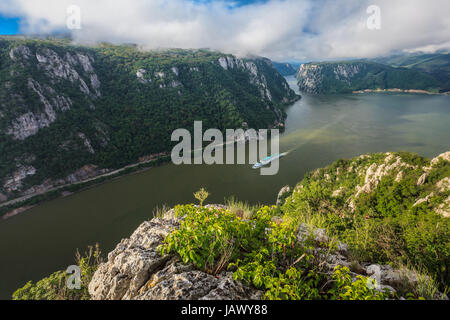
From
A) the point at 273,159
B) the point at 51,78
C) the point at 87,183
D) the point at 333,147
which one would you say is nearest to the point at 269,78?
the point at 333,147

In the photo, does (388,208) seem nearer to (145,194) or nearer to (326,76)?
(145,194)

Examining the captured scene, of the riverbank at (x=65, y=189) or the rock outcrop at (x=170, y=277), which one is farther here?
the riverbank at (x=65, y=189)

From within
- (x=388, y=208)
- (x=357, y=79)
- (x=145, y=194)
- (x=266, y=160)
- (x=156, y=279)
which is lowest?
(x=145, y=194)

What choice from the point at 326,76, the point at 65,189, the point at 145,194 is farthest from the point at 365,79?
the point at 65,189

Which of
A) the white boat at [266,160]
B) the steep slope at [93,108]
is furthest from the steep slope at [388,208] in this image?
the steep slope at [93,108]

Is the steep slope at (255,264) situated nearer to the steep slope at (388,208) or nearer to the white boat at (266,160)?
the steep slope at (388,208)

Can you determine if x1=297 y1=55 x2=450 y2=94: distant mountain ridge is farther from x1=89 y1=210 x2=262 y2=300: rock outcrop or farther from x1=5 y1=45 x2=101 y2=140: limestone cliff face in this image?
x1=89 y1=210 x2=262 y2=300: rock outcrop
